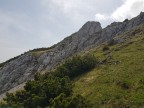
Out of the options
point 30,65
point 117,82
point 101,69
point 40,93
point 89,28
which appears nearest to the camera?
point 40,93

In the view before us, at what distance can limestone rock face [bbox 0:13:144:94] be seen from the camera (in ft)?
359

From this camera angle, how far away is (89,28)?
15662cm

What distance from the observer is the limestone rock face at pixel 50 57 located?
109500 mm

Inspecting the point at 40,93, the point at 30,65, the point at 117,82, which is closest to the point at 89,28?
the point at 30,65

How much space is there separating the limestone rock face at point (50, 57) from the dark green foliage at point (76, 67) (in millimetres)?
30436

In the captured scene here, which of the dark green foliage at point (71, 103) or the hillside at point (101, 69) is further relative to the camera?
the hillside at point (101, 69)

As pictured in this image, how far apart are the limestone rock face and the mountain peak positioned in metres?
8.11

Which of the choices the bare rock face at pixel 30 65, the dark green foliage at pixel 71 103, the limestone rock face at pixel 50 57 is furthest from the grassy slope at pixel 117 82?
the limestone rock face at pixel 50 57

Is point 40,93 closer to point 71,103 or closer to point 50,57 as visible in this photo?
point 71,103

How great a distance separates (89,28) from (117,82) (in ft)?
332

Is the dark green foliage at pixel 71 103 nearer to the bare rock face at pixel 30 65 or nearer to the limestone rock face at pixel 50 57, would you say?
the limestone rock face at pixel 50 57

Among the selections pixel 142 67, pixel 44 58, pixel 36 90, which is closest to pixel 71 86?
pixel 36 90

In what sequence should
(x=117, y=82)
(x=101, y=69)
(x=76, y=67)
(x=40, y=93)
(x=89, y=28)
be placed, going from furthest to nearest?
(x=89, y=28) < (x=76, y=67) < (x=101, y=69) < (x=117, y=82) < (x=40, y=93)

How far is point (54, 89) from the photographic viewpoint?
5744 centimetres
